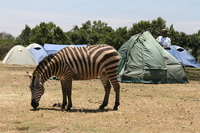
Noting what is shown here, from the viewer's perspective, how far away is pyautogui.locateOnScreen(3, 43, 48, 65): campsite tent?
118 ft

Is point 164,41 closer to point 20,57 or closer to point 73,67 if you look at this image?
point 73,67

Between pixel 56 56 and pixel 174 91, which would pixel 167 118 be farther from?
pixel 174 91

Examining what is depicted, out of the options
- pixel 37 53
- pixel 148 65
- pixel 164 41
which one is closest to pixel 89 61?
pixel 148 65

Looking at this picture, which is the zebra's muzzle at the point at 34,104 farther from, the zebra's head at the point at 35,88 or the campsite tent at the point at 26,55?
the campsite tent at the point at 26,55

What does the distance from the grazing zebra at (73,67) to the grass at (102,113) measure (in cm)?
68

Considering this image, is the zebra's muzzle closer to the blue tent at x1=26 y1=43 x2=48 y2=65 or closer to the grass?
the grass

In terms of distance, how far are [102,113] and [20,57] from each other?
91.8 feet

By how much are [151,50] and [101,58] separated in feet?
30.8

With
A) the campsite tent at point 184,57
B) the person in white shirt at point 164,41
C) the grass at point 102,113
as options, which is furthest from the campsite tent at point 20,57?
the grass at point 102,113

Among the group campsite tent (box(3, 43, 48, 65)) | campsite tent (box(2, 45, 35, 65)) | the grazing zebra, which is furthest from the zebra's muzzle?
campsite tent (box(2, 45, 35, 65))

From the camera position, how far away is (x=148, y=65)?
19.7 m

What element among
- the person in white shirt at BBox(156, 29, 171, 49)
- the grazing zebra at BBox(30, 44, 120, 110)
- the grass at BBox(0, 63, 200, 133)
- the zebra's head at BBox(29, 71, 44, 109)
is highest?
the person in white shirt at BBox(156, 29, 171, 49)

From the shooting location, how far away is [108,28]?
13925cm

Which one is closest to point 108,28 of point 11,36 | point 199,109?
point 11,36
